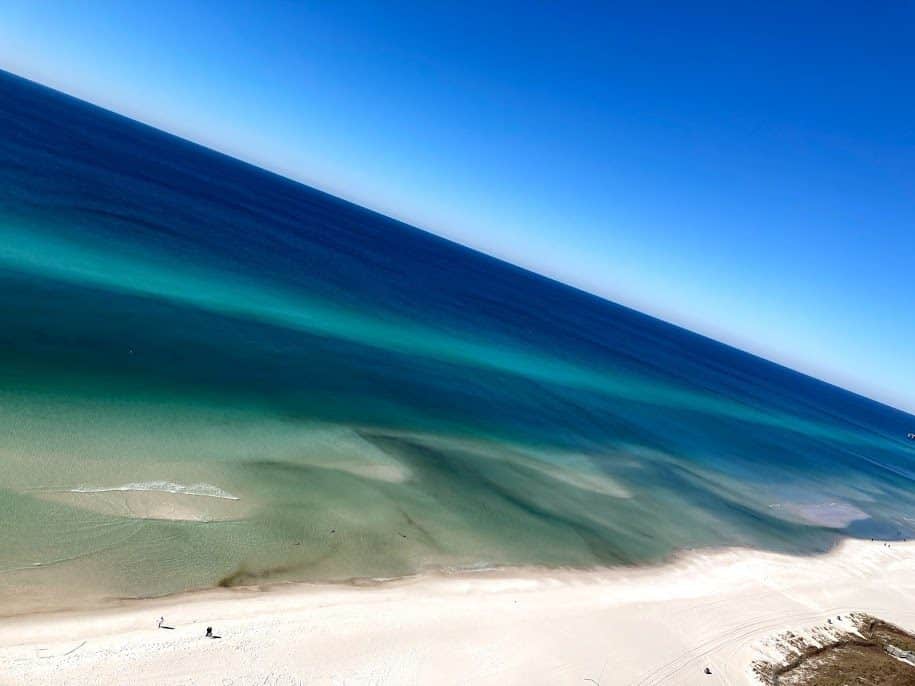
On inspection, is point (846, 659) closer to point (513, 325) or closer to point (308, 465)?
point (308, 465)

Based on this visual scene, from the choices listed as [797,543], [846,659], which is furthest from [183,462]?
[797,543]

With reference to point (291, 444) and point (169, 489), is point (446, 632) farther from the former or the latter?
point (291, 444)

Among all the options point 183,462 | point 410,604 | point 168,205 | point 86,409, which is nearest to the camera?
point 410,604

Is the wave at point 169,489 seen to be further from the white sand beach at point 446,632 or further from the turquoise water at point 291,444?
the white sand beach at point 446,632

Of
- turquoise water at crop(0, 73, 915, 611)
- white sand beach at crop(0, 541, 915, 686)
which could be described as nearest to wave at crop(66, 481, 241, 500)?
turquoise water at crop(0, 73, 915, 611)

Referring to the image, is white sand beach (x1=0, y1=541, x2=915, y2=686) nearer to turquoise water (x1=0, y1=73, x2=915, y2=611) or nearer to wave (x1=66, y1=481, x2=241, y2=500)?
turquoise water (x1=0, y1=73, x2=915, y2=611)

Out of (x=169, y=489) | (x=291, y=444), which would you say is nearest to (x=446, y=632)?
(x=169, y=489)
